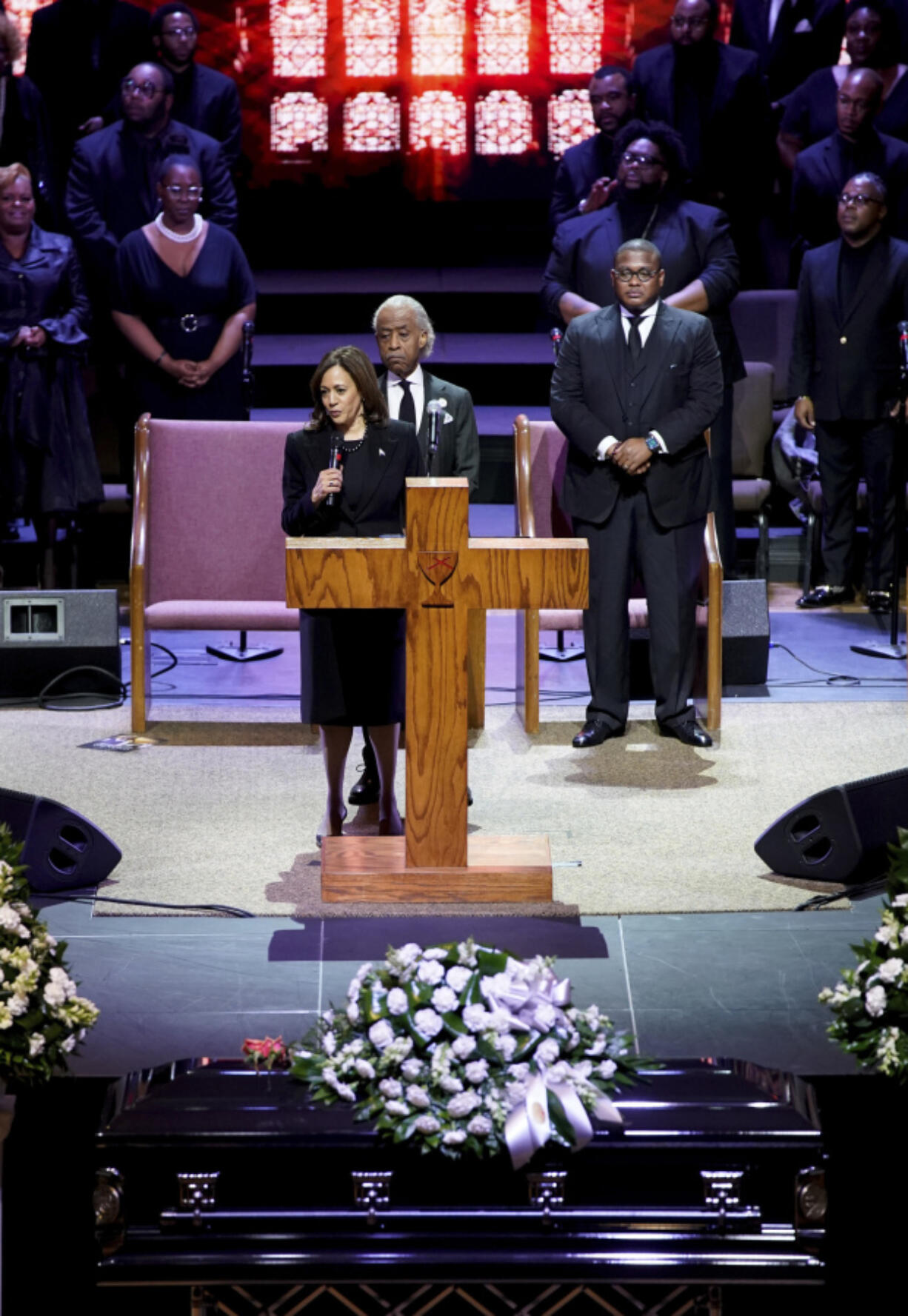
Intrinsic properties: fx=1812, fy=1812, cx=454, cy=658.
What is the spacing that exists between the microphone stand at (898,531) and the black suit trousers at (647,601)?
3.87 feet

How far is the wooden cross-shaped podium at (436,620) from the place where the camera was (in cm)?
373

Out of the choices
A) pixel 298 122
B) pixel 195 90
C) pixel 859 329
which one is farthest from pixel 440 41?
pixel 859 329

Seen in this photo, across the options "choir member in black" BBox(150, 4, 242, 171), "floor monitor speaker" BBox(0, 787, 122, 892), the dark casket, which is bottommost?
"floor monitor speaker" BBox(0, 787, 122, 892)

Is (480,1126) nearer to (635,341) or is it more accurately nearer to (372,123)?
(635,341)

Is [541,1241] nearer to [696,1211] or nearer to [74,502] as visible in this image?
[696,1211]

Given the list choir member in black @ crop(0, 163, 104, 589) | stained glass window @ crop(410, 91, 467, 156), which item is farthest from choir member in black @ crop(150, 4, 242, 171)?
stained glass window @ crop(410, 91, 467, 156)

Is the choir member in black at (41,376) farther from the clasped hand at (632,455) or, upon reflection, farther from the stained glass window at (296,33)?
the stained glass window at (296,33)

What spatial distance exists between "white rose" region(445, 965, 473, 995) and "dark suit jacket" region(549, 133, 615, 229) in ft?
17.5

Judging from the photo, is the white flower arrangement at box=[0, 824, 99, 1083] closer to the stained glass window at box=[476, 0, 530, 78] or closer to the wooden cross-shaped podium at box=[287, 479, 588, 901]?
the wooden cross-shaped podium at box=[287, 479, 588, 901]

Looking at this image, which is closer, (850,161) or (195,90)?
(850,161)

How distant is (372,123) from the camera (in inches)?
400

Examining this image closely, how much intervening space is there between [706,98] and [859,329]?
141 centimetres

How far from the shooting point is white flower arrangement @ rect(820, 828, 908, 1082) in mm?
2684

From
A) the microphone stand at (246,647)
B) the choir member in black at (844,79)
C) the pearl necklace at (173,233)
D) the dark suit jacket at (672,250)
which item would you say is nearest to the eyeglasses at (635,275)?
the dark suit jacket at (672,250)
